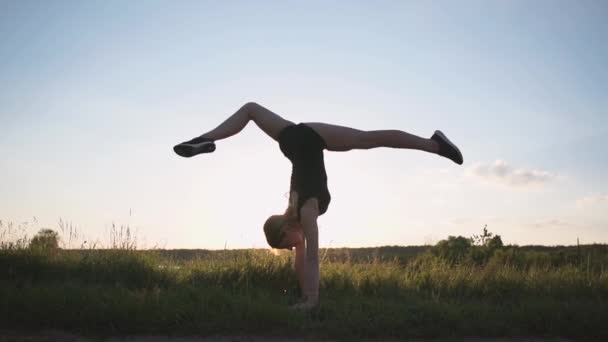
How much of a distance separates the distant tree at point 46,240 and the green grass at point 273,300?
1.48ft

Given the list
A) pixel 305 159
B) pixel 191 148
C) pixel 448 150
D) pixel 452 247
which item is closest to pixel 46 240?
pixel 191 148

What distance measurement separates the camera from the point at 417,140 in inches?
210

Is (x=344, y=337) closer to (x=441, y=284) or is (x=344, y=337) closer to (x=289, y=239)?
(x=289, y=239)

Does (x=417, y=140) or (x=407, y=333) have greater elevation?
(x=417, y=140)

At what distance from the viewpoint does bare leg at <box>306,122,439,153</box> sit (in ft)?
16.9

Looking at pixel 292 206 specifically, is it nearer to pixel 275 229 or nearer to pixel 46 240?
pixel 275 229

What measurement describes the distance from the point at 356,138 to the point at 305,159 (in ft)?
2.06

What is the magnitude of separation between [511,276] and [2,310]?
20.8ft

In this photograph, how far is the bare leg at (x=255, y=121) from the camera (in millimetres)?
5078

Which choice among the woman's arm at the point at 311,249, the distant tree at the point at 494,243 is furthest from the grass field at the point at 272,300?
the distant tree at the point at 494,243

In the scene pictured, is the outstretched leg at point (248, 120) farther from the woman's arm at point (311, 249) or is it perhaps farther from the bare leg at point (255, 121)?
the woman's arm at point (311, 249)

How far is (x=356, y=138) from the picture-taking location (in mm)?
5156

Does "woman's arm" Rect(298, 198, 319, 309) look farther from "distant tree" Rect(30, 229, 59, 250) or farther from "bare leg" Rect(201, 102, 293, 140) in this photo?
"distant tree" Rect(30, 229, 59, 250)

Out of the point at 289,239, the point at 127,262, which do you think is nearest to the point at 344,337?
the point at 289,239
